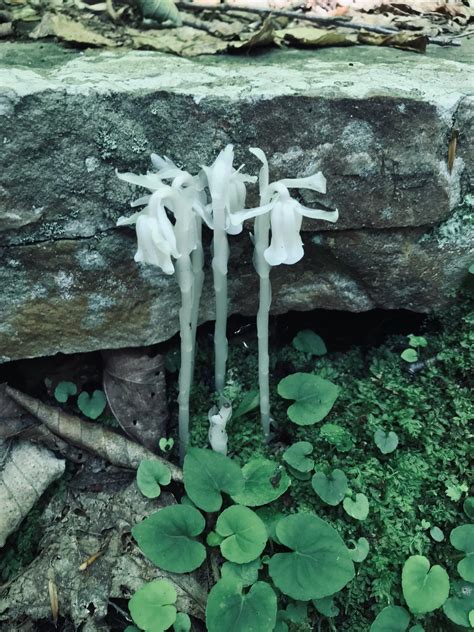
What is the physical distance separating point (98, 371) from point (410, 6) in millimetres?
2353

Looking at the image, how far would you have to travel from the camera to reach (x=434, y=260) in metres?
2.22

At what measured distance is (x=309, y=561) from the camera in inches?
69.1

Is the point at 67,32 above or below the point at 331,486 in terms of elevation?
above

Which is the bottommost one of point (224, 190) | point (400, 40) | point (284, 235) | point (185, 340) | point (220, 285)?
point (185, 340)

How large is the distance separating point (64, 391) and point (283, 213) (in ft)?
3.74

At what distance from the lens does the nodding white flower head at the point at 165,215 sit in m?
1.67

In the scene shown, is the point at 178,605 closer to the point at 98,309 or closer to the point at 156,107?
the point at 98,309

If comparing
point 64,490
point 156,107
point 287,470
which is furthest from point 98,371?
point 156,107

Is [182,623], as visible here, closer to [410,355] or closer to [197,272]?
[197,272]

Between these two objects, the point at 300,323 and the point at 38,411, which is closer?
the point at 38,411

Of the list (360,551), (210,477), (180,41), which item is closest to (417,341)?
(360,551)

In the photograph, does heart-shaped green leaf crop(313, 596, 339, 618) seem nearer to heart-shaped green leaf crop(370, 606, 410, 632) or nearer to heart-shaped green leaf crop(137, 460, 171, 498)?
heart-shaped green leaf crop(370, 606, 410, 632)

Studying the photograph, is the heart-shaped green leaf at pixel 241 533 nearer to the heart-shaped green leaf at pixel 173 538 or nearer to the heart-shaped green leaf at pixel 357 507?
the heart-shaped green leaf at pixel 173 538

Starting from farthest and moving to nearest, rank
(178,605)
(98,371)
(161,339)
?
(98,371) < (161,339) < (178,605)
